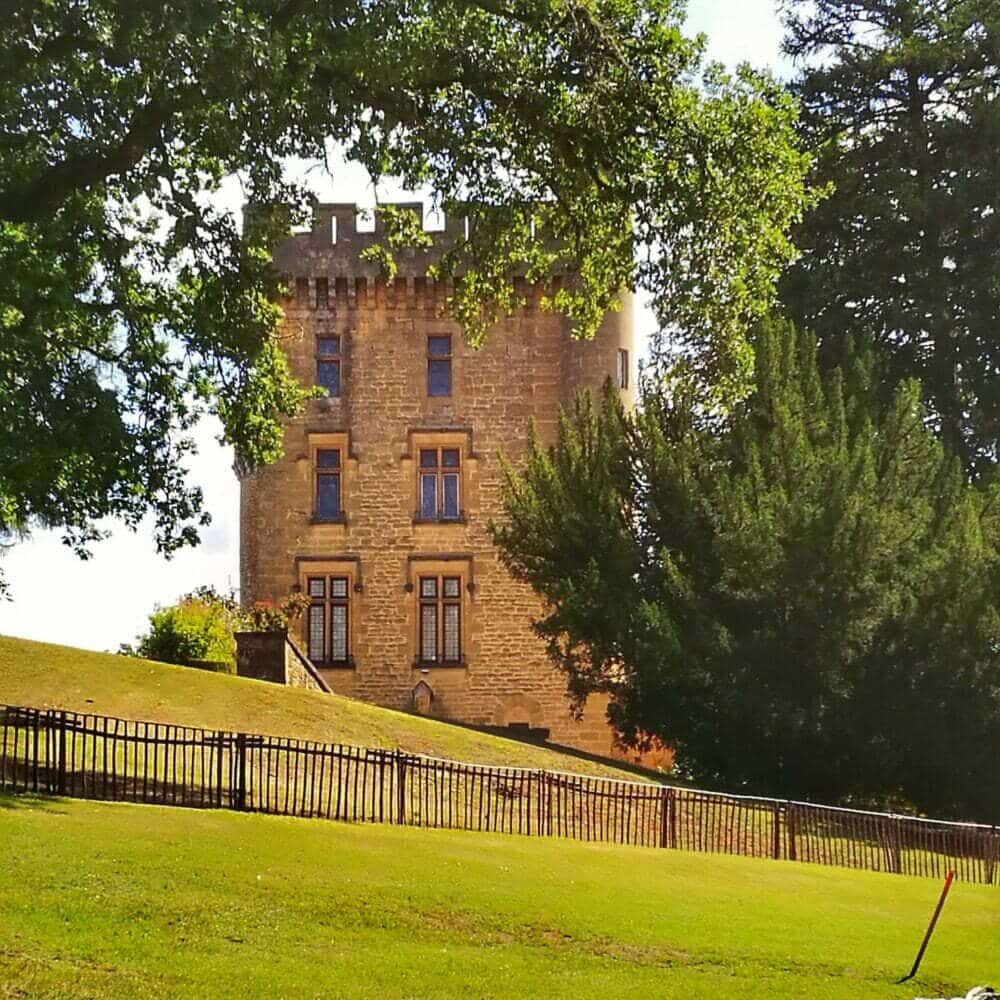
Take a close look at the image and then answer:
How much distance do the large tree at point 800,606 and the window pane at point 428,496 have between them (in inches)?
364

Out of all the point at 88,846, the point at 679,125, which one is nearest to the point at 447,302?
the point at 679,125

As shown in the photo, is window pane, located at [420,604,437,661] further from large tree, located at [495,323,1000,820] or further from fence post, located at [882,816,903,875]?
fence post, located at [882,816,903,875]

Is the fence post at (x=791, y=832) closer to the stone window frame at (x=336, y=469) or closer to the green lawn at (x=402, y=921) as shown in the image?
the green lawn at (x=402, y=921)

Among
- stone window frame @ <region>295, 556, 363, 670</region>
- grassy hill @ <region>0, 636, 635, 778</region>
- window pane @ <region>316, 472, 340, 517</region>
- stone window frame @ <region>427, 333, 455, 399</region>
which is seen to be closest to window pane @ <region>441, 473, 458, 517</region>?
stone window frame @ <region>427, 333, 455, 399</region>

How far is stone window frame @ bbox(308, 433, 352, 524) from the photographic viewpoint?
39.7 m

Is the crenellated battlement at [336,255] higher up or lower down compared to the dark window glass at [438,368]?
higher up

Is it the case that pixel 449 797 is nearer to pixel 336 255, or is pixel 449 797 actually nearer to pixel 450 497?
pixel 450 497

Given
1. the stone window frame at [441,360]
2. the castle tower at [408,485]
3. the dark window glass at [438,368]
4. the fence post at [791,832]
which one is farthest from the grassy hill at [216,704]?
the dark window glass at [438,368]

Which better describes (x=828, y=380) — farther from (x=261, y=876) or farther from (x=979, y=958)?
(x=261, y=876)

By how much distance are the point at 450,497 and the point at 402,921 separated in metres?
25.3

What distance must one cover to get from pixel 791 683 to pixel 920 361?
30.1 feet

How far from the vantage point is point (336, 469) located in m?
40.0

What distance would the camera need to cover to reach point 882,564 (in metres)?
28.8

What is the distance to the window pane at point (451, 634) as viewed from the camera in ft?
128
